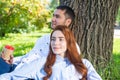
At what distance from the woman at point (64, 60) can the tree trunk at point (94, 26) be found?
1483 millimetres

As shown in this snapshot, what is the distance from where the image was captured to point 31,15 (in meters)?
16.4

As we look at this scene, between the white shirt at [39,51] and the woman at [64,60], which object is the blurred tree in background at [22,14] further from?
the woman at [64,60]

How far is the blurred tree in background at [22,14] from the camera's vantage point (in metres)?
15.5

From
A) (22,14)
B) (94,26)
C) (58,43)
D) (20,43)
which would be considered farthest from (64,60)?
(22,14)

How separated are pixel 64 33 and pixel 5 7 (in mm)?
11977

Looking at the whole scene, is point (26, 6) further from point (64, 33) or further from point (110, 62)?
point (64, 33)

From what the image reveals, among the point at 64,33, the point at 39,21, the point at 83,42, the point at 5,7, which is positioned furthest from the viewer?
the point at 39,21

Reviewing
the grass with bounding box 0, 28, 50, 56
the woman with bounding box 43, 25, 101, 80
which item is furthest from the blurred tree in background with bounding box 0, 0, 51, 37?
the woman with bounding box 43, 25, 101, 80

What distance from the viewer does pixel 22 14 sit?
52.1ft

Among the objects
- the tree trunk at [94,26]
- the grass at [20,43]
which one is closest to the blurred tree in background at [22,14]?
the grass at [20,43]

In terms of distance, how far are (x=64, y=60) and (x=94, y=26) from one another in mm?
1713

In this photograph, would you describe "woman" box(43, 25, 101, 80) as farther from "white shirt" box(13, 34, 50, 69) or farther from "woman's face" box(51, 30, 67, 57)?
"white shirt" box(13, 34, 50, 69)

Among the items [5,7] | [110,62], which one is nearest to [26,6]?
[5,7]

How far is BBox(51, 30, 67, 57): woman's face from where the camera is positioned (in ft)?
12.6
